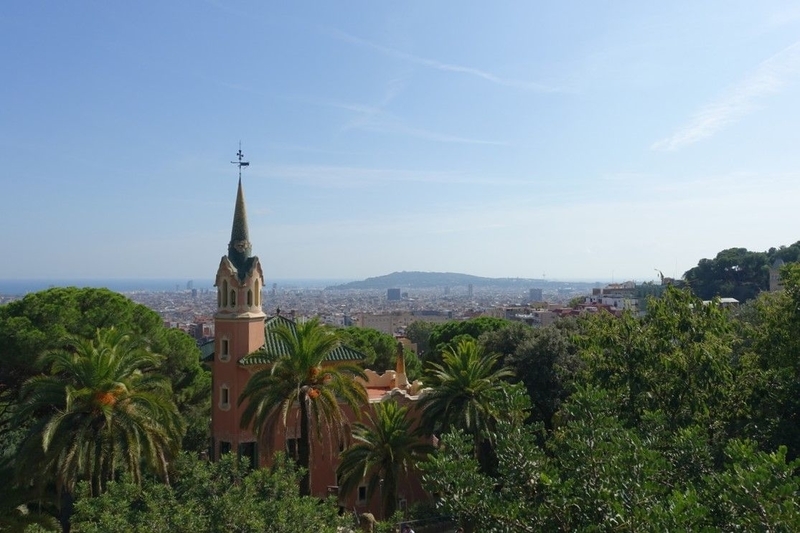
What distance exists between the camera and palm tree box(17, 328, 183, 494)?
13852 millimetres

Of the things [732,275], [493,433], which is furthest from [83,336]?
[732,275]

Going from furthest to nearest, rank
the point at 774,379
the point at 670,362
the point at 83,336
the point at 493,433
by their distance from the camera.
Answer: the point at 83,336 → the point at 774,379 → the point at 670,362 → the point at 493,433

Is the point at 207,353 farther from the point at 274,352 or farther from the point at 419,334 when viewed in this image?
the point at 419,334

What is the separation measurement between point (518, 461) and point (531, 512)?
722 millimetres

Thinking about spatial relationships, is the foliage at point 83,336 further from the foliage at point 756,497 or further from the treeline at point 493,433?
the foliage at point 756,497

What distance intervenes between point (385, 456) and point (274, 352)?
5.27 meters

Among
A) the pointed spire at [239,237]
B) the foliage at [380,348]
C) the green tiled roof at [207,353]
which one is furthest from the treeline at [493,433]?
the foliage at [380,348]

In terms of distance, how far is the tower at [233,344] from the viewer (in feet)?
66.1

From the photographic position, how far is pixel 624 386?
1339 centimetres

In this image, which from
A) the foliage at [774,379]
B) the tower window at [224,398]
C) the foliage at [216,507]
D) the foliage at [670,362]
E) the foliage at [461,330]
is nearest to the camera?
the foliage at [216,507]

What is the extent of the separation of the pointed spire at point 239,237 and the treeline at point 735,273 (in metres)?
80.2

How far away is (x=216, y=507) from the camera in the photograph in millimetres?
8680

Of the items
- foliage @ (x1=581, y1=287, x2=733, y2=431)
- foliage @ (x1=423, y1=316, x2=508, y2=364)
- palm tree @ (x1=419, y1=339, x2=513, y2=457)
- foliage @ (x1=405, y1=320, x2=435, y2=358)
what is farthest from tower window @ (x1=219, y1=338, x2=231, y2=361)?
foliage @ (x1=405, y1=320, x2=435, y2=358)

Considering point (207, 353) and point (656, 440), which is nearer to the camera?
point (656, 440)
